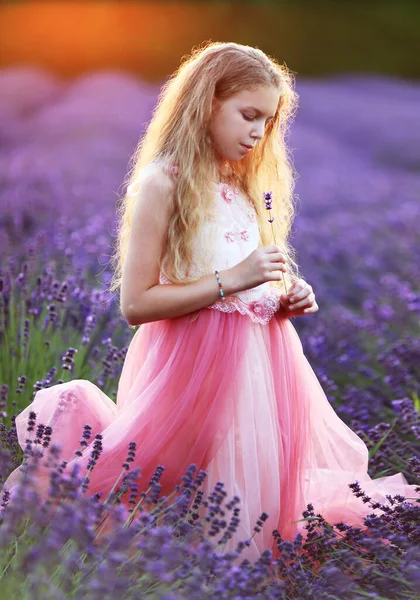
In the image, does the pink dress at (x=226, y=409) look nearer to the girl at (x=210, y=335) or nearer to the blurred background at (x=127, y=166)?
the girl at (x=210, y=335)

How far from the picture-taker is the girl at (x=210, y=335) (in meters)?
1.74

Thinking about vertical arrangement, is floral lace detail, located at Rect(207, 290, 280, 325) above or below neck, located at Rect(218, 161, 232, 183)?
below

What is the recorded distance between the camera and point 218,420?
5.73 ft

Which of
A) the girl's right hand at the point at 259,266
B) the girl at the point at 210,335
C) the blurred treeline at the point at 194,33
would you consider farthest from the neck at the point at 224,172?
the blurred treeline at the point at 194,33

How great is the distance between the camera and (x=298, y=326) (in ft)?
12.3

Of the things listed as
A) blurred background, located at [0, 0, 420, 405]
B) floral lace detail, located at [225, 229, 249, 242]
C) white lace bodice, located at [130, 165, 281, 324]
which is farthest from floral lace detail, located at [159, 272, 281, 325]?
blurred background, located at [0, 0, 420, 405]

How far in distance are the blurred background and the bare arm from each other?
42cm

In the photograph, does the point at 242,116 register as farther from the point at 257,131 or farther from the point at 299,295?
the point at 299,295

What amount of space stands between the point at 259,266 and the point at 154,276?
0.23m

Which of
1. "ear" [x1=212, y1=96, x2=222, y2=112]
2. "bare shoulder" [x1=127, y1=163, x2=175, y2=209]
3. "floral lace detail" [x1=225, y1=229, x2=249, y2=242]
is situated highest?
"ear" [x1=212, y1=96, x2=222, y2=112]

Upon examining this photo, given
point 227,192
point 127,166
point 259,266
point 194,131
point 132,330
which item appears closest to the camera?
point 259,266

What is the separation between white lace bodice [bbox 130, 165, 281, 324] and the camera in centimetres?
181

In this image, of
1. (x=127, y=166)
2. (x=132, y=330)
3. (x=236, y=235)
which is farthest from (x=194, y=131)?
(x=127, y=166)

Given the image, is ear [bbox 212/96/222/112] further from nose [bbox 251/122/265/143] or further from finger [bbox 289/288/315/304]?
finger [bbox 289/288/315/304]
